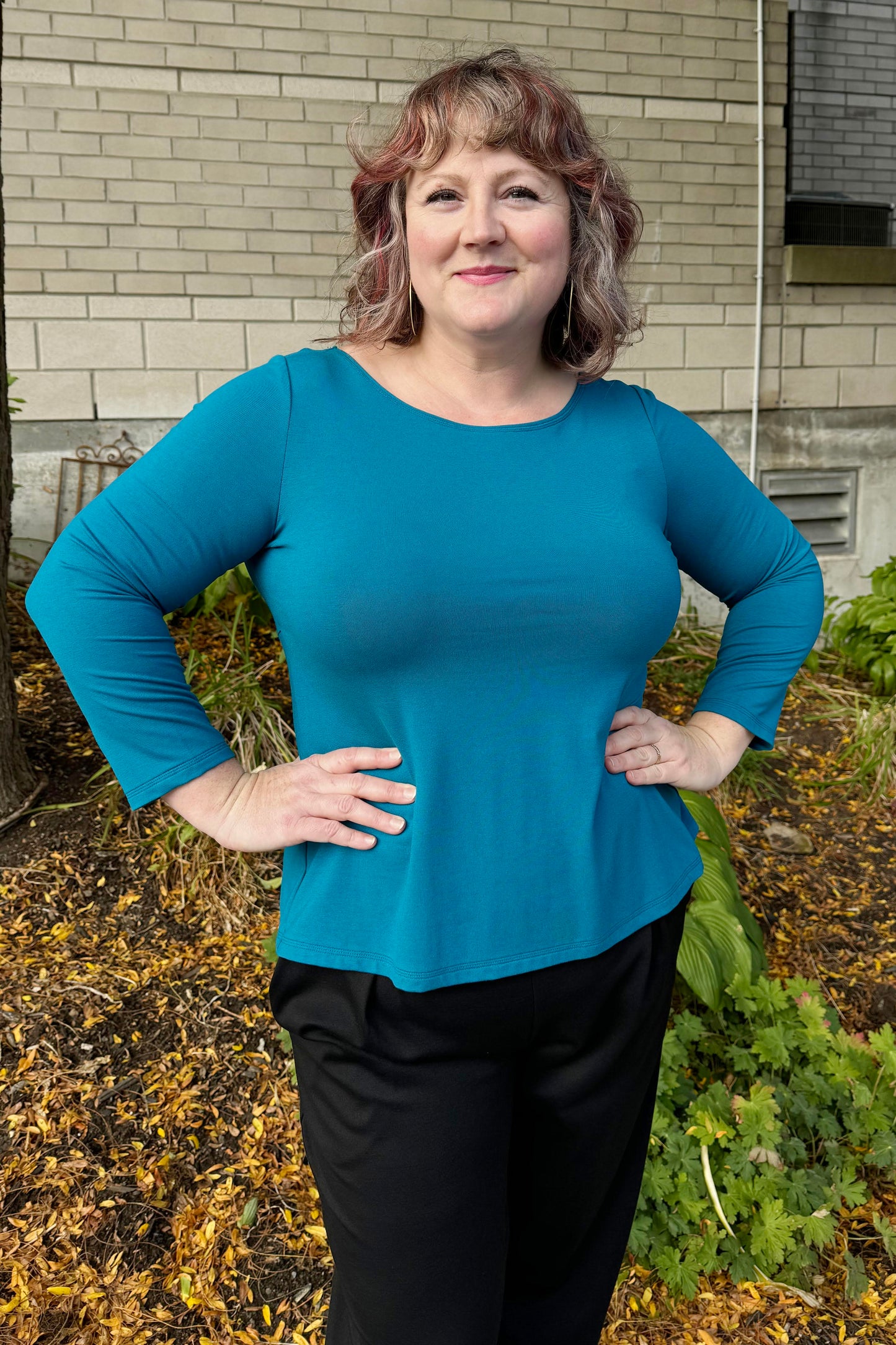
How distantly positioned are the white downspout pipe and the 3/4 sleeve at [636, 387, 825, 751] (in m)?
4.20

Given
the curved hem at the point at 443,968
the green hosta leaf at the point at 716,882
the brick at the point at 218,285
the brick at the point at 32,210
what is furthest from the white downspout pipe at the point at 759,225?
the curved hem at the point at 443,968

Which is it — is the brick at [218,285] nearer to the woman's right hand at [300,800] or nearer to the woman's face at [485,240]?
the woman's face at [485,240]

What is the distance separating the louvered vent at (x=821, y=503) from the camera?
5.73 metres

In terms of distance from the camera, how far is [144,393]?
15.6 ft

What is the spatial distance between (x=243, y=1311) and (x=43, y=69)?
4.84 metres

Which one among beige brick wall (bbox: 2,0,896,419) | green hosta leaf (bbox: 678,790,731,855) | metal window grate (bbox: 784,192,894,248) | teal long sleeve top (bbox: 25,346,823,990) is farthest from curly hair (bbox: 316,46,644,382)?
metal window grate (bbox: 784,192,894,248)

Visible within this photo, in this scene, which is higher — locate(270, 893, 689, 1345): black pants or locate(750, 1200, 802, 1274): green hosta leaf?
locate(270, 893, 689, 1345): black pants

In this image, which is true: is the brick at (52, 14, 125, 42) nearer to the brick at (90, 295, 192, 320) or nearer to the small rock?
the brick at (90, 295, 192, 320)

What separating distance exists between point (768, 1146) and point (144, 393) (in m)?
4.09

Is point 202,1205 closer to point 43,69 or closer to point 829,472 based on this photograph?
point 43,69

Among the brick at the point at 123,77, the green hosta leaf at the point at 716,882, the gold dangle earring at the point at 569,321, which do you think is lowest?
the green hosta leaf at the point at 716,882

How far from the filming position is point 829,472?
5.80 m

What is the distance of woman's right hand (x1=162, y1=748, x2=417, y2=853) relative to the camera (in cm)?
121

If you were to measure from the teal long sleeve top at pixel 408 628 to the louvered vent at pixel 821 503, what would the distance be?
4793mm
